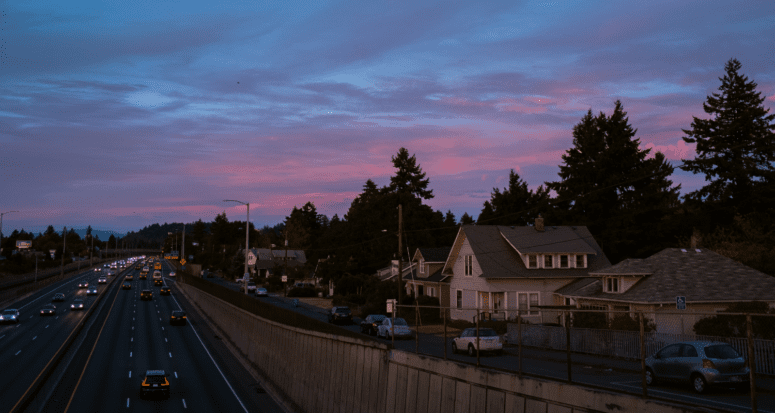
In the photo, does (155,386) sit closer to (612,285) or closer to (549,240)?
(612,285)

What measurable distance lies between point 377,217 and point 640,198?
50.3m

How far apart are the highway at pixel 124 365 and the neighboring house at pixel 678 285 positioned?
77.2ft

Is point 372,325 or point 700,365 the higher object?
point 700,365

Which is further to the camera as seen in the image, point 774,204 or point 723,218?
point 723,218

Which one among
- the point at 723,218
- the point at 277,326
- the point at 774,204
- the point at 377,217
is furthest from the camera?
the point at 377,217

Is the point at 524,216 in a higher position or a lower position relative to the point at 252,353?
higher

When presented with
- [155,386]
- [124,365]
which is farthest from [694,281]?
[124,365]

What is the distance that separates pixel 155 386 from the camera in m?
35.1

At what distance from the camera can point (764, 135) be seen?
6141 cm

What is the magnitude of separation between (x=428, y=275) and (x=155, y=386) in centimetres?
3912

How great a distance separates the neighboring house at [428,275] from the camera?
65.4 metres

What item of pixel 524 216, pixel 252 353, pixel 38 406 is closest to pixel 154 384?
pixel 38 406

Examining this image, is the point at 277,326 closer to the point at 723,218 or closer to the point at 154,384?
the point at 154,384

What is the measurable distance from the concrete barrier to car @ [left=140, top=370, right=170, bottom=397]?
21.8 feet
